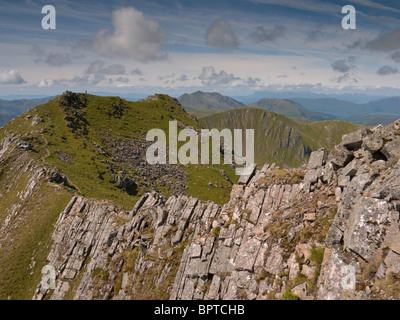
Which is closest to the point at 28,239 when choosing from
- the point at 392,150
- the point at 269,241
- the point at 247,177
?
the point at 247,177

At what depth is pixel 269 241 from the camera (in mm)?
22953

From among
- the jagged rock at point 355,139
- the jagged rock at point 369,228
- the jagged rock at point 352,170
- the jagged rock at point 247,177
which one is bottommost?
the jagged rock at point 247,177

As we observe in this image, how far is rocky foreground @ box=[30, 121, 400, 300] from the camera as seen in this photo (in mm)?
16891

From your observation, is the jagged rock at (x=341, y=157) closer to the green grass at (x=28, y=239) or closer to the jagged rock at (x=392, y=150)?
the jagged rock at (x=392, y=150)

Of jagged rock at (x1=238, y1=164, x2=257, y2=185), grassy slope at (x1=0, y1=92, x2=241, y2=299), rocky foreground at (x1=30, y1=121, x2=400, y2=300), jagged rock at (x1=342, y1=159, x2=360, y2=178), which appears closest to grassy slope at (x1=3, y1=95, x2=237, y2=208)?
grassy slope at (x1=0, y1=92, x2=241, y2=299)

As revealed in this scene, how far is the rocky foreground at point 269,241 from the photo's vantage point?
16.9 metres

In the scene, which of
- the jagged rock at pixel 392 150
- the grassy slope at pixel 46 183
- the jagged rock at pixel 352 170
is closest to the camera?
the jagged rock at pixel 392 150

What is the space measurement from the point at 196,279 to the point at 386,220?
1883 centimetres

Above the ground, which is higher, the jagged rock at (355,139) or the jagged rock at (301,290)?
the jagged rock at (355,139)

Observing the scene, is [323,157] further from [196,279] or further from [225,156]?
[225,156]

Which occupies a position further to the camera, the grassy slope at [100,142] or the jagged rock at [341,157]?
the grassy slope at [100,142]

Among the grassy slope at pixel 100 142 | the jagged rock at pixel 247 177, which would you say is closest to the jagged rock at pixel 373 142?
the jagged rock at pixel 247 177

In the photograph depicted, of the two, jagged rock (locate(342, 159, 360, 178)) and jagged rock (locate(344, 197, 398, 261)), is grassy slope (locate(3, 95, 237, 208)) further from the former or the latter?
jagged rock (locate(344, 197, 398, 261))

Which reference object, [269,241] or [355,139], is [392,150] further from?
[269,241]
